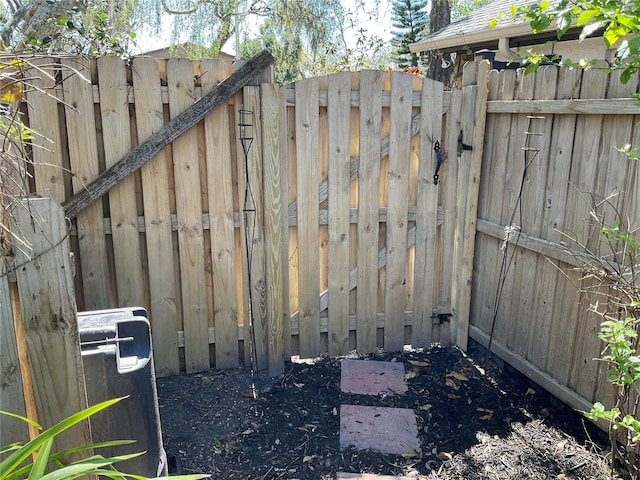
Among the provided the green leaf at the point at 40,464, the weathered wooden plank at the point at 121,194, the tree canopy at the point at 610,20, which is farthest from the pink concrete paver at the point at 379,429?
the tree canopy at the point at 610,20

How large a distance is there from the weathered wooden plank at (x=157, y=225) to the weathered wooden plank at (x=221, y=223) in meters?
0.25

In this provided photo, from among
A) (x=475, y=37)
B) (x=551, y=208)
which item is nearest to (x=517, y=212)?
(x=551, y=208)

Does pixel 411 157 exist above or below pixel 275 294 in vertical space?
above

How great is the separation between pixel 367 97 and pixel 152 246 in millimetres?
1605

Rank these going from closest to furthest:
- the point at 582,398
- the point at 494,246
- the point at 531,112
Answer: the point at 582,398 < the point at 531,112 < the point at 494,246

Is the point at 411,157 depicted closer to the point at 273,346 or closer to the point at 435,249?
the point at 435,249

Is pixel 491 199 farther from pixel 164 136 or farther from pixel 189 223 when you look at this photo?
pixel 164 136

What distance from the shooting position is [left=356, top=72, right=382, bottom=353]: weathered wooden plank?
3129 millimetres

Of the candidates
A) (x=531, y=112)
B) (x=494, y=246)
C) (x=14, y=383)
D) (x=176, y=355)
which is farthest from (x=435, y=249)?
(x=14, y=383)

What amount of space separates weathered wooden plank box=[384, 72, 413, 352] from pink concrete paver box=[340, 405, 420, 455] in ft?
2.44

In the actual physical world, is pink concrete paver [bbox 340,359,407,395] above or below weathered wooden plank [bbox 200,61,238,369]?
below

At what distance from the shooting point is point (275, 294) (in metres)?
3.17

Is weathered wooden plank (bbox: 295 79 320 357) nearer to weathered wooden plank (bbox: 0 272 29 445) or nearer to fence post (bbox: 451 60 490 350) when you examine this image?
fence post (bbox: 451 60 490 350)

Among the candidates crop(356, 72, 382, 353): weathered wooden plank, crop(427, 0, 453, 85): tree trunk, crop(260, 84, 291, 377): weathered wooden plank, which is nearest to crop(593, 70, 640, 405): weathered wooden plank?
crop(356, 72, 382, 353): weathered wooden plank
